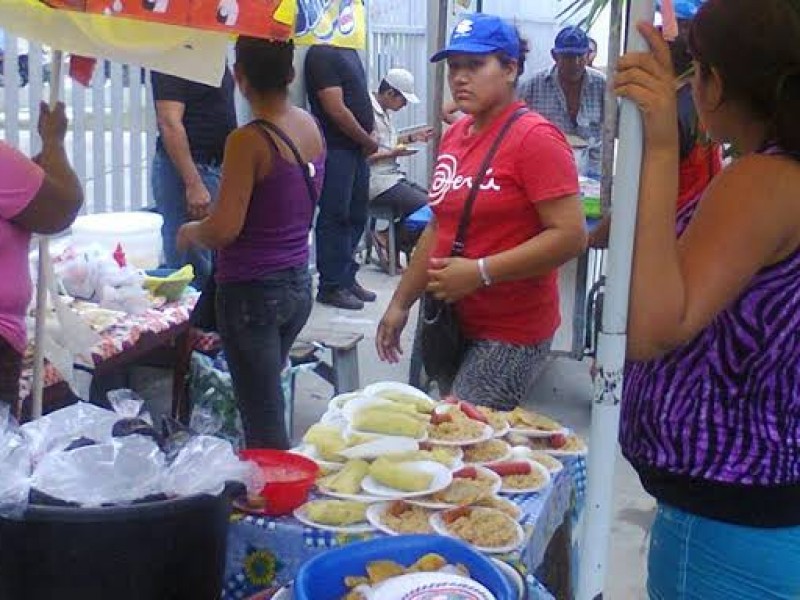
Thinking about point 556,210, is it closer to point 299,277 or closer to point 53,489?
point 299,277

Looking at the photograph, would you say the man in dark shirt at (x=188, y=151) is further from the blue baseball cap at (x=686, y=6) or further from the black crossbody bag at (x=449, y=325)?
the blue baseball cap at (x=686, y=6)

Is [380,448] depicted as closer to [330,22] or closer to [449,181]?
[449,181]

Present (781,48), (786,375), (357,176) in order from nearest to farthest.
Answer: (781,48) < (786,375) < (357,176)

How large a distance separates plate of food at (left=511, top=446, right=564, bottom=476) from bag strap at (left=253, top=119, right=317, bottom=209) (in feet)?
4.44

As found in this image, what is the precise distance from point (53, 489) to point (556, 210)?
5.28 ft

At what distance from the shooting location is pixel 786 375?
1810mm

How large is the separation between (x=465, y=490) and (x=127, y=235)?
10.1ft

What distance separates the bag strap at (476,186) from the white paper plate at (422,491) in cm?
75

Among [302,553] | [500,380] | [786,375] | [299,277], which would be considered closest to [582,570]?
[786,375]

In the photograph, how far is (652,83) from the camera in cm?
165

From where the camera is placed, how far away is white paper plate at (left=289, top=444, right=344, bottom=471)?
2.59m

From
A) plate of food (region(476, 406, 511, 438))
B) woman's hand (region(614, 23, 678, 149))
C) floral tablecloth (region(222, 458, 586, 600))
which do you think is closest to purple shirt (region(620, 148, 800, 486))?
woman's hand (region(614, 23, 678, 149))

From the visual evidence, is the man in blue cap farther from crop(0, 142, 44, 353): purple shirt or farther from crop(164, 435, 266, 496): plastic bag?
crop(164, 435, 266, 496): plastic bag

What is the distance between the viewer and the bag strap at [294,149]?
361cm
